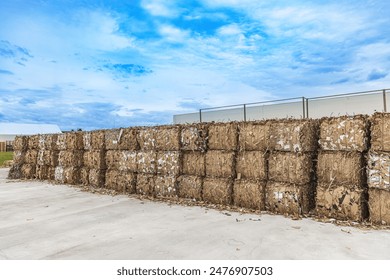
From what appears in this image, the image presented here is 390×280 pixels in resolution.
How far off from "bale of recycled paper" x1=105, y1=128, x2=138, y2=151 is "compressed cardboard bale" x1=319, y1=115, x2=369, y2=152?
19.2 ft

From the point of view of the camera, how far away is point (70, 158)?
497 inches

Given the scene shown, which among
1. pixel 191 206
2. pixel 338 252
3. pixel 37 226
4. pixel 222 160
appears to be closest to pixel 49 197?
pixel 37 226

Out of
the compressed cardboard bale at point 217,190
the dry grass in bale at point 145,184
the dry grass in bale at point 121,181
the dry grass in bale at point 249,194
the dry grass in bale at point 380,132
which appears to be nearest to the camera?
the dry grass in bale at point 380,132

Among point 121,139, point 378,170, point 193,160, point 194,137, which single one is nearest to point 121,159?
point 121,139

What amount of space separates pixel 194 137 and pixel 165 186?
1.74 metres

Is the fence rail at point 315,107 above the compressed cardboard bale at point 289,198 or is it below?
above

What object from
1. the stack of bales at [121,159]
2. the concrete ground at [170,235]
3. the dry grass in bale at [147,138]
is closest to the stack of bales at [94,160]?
the stack of bales at [121,159]

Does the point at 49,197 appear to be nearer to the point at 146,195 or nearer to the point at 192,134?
the point at 146,195

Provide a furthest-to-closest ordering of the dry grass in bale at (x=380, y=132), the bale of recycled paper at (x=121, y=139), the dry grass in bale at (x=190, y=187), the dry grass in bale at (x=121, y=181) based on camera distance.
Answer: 1. the bale of recycled paper at (x=121, y=139)
2. the dry grass in bale at (x=121, y=181)
3. the dry grass in bale at (x=190, y=187)
4. the dry grass in bale at (x=380, y=132)

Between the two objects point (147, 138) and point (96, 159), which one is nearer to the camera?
point (147, 138)

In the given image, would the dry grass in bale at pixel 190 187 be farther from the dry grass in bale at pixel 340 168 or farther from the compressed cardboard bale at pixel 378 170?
the compressed cardboard bale at pixel 378 170

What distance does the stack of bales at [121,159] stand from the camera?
10125 mm

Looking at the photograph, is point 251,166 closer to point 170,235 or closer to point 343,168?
point 343,168

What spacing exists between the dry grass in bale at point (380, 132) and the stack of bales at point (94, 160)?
8525 millimetres
